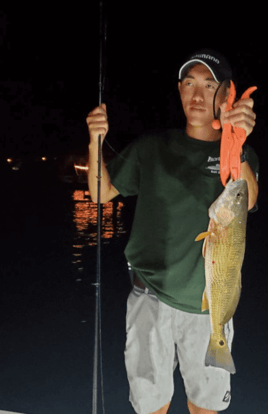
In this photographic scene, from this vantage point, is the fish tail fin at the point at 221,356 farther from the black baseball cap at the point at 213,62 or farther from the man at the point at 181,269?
the black baseball cap at the point at 213,62

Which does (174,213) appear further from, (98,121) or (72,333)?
(72,333)

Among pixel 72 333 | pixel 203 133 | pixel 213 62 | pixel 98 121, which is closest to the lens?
pixel 98 121

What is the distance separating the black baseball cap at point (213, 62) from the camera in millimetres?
2582

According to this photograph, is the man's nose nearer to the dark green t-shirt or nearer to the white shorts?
the dark green t-shirt

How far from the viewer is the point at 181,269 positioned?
103 inches

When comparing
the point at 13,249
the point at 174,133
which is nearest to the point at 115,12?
the point at 174,133

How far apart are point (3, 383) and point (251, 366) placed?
2.43m

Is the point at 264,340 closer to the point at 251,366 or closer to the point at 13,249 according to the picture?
the point at 251,366

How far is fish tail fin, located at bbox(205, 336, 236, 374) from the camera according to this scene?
2.16 meters

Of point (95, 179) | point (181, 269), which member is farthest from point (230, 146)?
point (95, 179)

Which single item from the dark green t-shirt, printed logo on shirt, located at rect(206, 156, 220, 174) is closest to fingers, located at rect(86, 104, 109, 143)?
the dark green t-shirt

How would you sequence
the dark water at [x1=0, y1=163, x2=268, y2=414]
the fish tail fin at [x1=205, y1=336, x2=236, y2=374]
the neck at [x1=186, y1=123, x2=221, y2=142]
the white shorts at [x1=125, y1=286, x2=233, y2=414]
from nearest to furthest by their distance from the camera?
the fish tail fin at [x1=205, y1=336, x2=236, y2=374] → the white shorts at [x1=125, y1=286, x2=233, y2=414] → the neck at [x1=186, y1=123, x2=221, y2=142] → the dark water at [x1=0, y1=163, x2=268, y2=414]

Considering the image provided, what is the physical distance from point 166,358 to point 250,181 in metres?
1.10

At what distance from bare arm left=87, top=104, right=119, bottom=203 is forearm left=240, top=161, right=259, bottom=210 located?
769 millimetres
